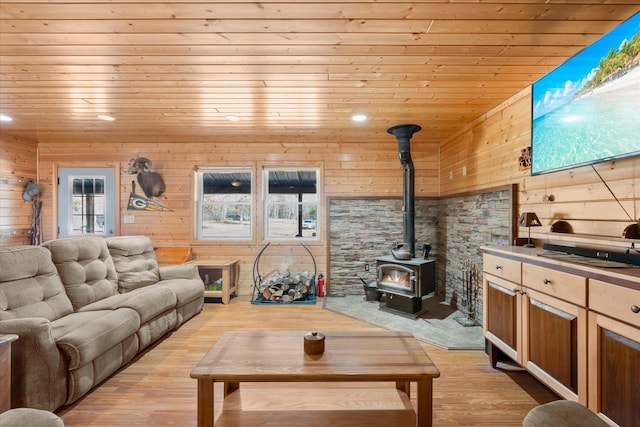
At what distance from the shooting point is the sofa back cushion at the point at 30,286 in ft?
7.14

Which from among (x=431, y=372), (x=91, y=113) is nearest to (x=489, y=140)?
(x=431, y=372)

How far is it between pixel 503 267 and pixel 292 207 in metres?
3.31

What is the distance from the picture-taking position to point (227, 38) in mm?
2025

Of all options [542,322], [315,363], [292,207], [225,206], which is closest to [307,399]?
[315,363]

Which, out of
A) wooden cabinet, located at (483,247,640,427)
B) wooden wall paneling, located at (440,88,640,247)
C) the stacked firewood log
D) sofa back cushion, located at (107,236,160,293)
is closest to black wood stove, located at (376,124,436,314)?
wooden wall paneling, located at (440,88,640,247)

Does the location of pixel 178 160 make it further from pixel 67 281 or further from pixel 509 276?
pixel 509 276

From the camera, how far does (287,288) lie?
452 centimetres

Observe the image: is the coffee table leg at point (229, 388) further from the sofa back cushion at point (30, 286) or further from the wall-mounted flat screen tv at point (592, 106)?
the wall-mounted flat screen tv at point (592, 106)

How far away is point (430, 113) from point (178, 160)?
386 cm

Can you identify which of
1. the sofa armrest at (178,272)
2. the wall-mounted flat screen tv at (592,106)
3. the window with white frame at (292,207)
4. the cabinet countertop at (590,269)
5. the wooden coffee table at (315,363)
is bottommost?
the wooden coffee table at (315,363)

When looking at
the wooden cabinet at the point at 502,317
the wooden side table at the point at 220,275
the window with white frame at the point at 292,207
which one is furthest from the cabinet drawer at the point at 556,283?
the wooden side table at the point at 220,275

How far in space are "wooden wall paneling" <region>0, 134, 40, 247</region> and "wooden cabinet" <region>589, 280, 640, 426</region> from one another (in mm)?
6611

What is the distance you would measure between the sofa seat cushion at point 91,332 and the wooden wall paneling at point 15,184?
330cm

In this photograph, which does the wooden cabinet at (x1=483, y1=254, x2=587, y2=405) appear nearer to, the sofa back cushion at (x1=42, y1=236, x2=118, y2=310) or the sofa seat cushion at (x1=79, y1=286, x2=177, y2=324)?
the sofa seat cushion at (x1=79, y1=286, x2=177, y2=324)
